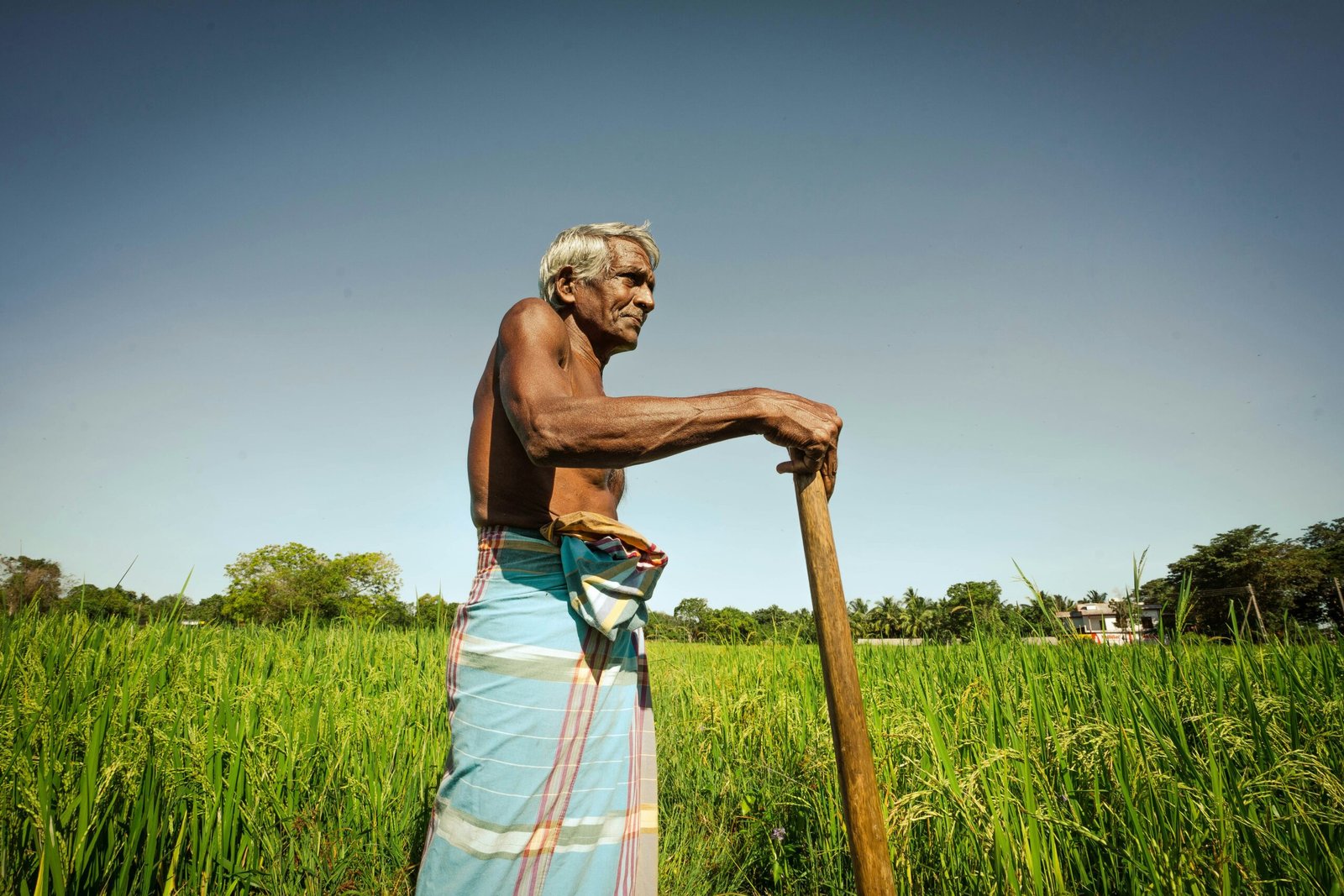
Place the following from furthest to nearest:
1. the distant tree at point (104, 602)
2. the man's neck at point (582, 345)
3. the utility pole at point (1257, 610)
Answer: the distant tree at point (104, 602), the utility pole at point (1257, 610), the man's neck at point (582, 345)

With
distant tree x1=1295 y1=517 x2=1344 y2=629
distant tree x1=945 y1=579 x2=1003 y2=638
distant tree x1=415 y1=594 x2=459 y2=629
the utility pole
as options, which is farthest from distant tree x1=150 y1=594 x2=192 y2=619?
distant tree x1=1295 y1=517 x2=1344 y2=629

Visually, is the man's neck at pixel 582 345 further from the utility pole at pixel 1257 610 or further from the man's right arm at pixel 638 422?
the utility pole at pixel 1257 610

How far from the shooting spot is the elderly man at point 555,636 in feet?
4.67

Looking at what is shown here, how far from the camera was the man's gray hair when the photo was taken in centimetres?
209

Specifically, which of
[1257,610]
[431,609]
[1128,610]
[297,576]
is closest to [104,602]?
[431,609]

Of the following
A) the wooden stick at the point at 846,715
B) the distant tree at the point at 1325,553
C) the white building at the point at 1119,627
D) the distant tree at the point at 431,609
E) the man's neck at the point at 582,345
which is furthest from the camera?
the distant tree at the point at 1325,553

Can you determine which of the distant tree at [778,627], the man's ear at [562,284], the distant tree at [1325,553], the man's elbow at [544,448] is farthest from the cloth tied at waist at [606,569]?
the distant tree at [1325,553]

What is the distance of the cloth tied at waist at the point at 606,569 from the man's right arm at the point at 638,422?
19cm

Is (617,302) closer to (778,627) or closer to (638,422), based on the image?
(638,422)

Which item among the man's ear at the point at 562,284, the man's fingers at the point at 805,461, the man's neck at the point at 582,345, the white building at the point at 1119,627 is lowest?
the white building at the point at 1119,627

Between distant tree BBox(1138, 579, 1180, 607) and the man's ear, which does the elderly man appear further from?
distant tree BBox(1138, 579, 1180, 607)

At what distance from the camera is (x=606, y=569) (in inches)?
59.7

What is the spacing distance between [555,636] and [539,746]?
9.7 inches

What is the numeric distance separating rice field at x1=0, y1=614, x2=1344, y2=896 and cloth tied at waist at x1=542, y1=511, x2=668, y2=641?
865 millimetres
